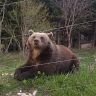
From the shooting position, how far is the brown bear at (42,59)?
203 inches

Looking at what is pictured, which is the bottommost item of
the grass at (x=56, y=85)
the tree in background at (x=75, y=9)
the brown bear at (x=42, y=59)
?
the grass at (x=56, y=85)

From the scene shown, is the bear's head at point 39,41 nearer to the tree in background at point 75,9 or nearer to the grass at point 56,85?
the grass at point 56,85

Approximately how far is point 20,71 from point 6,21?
19977 mm

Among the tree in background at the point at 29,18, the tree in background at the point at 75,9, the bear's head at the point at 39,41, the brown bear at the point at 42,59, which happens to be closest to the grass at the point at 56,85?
the brown bear at the point at 42,59

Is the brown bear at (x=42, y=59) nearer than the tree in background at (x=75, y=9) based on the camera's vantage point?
Yes

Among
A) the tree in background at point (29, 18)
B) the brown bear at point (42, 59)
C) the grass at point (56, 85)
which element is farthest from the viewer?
the tree in background at point (29, 18)

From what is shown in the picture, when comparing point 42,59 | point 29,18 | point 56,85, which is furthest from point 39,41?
point 29,18

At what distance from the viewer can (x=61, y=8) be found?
27.0 m

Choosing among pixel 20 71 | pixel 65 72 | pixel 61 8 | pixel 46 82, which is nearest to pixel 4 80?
pixel 20 71

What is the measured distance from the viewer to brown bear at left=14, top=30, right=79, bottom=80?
5.16 metres

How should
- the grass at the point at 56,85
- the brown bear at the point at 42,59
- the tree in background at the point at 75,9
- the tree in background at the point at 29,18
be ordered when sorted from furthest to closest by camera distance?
the tree in background at the point at 75,9, the tree in background at the point at 29,18, the brown bear at the point at 42,59, the grass at the point at 56,85

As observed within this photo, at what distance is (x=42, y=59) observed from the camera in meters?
5.26

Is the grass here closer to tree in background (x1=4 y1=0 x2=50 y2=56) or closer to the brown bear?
the brown bear

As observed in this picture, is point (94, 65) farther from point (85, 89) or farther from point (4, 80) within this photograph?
point (4, 80)
